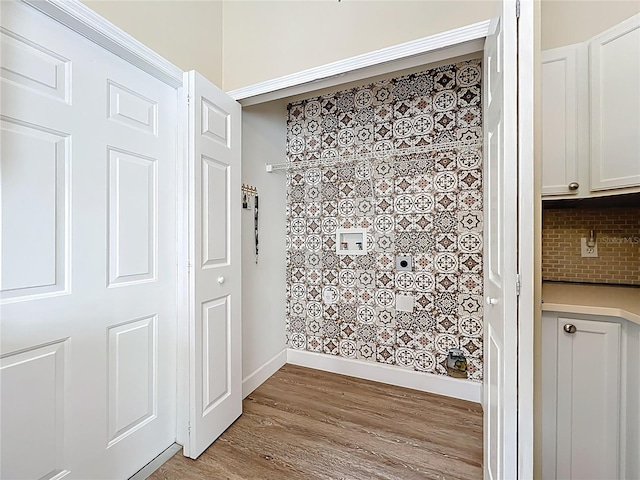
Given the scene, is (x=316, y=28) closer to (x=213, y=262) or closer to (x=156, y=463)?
(x=213, y=262)

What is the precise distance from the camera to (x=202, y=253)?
1.70m

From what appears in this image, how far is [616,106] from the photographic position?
4.23 ft

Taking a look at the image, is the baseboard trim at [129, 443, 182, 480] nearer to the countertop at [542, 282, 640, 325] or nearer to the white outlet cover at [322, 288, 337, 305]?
the white outlet cover at [322, 288, 337, 305]

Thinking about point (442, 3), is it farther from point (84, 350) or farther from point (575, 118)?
point (84, 350)

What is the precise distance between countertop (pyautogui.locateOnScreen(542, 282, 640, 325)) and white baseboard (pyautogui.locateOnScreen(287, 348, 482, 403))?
1020 millimetres

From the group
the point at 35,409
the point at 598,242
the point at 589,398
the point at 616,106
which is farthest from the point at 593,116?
the point at 35,409

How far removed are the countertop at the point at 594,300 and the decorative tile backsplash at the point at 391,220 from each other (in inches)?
24.7

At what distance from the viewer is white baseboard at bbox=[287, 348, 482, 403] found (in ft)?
7.38

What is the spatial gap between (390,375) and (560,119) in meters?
2.10

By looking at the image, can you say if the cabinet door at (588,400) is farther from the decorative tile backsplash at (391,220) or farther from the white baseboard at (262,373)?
the white baseboard at (262,373)

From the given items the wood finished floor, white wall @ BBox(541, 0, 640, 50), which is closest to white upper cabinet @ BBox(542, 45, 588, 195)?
white wall @ BBox(541, 0, 640, 50)

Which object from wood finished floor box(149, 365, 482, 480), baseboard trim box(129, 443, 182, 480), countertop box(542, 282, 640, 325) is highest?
countertop box(542, 282, 640, 325)

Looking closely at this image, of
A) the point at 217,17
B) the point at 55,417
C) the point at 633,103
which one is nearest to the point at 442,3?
the point at 633,103

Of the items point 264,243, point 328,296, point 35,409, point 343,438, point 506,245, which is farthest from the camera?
point 328,296
